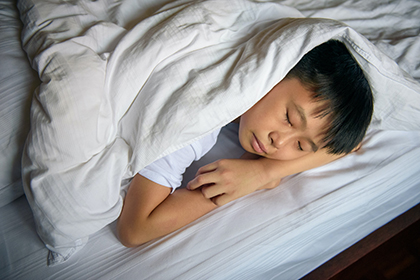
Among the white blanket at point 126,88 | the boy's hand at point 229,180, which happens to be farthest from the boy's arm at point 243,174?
the white blanket at point 126,88

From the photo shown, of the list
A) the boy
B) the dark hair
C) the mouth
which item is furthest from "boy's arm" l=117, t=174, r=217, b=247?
the dark hair

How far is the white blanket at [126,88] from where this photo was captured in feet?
1.94

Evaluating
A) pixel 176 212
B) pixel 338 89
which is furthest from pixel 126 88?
pixel 338 89

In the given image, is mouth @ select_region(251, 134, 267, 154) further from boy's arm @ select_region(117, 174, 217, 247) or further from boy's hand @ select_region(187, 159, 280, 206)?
boy's arm @ select_region(117, 174, 217, 247)

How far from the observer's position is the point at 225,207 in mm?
736

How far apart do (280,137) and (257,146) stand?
7 cm

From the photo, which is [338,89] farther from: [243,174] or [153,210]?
[153,210]

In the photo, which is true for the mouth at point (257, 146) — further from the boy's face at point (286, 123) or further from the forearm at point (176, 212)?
the forearm at point (176, 212)

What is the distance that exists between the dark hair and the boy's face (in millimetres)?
20

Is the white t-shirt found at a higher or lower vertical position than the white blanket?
lower

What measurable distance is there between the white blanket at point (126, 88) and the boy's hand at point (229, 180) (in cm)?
12

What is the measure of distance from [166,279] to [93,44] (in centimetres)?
60

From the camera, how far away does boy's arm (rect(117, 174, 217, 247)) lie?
2.14 feet

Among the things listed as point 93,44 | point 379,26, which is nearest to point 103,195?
point 93,44
